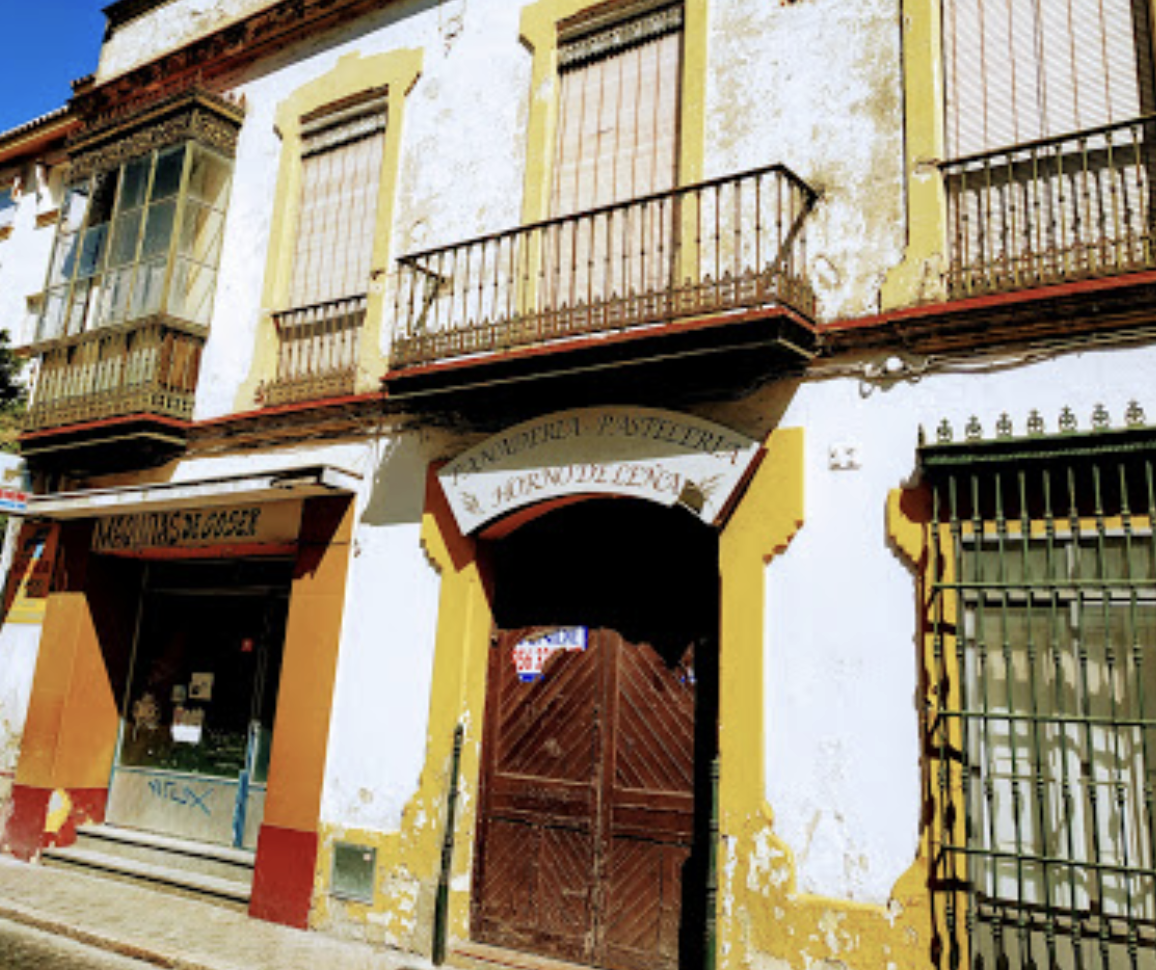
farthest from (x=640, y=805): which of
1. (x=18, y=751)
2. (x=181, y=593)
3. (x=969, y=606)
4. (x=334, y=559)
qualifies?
(x=18, y=751)

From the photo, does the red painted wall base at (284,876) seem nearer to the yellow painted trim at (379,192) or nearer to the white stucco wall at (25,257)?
the yellow painted trim at (379,192)

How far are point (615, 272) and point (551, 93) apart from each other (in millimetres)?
1744

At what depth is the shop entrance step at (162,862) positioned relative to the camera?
809 cm

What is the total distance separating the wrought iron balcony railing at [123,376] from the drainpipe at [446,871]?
4547mm

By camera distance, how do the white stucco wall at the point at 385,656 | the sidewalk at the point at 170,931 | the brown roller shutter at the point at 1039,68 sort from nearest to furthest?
the brown roller shutter at the point at 1039,68 → the sidewalk at the point at 170,931 → the white stucco wall at the point at 385,656

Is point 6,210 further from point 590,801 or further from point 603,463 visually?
point 590,801

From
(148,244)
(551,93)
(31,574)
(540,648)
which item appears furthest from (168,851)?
(551,93)

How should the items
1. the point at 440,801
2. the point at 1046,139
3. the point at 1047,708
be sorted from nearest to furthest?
the point at 1047,708 < the point at 1046,139 < the point at 440,801

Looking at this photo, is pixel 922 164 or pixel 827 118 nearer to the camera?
pixel 922 164

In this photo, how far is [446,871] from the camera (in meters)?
6.68

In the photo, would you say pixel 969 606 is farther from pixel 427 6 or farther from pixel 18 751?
A: pixel 18 751

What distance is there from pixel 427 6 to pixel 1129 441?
6.97 m

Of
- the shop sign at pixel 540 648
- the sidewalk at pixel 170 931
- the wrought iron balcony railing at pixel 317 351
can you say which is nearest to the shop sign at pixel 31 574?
the sidewalk at pixel 170 931

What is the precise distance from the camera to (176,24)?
36.0 ft
